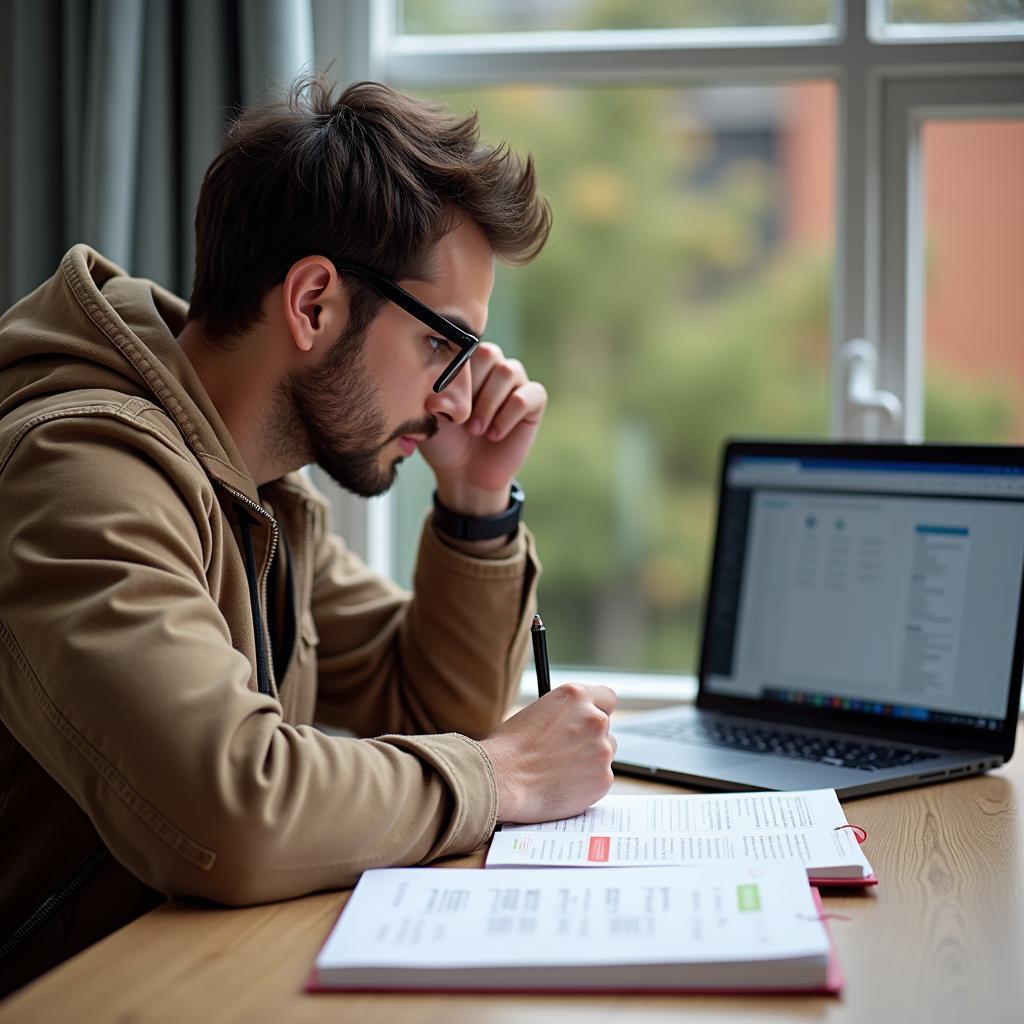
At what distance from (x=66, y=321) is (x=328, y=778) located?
55cm

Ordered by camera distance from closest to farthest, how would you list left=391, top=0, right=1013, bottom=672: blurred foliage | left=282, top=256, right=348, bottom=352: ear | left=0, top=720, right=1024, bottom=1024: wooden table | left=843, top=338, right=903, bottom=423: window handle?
left=0, top=720, right=1024, bottom=1024: wooden table, left=282, top=256, right=348, bottom=352: ear, left=843, top=338, right=903, bottom=423: window handle, left=391, top=0, right=1013, bottom=672: blurred foliage

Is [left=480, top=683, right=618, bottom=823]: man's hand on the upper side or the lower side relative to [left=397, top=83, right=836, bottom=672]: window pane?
lower

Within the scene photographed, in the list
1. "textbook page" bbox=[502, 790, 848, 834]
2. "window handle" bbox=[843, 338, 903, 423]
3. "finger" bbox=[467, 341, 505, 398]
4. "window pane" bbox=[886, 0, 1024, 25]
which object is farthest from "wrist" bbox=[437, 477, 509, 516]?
"window pane" bbox=[886, 0, 1024, 25]

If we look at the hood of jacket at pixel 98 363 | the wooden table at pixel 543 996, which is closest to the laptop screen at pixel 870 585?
the wooden table at pixel 543 996

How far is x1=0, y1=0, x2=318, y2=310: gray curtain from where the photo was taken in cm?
164

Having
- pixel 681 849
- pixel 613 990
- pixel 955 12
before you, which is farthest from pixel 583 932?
pixel 955 12

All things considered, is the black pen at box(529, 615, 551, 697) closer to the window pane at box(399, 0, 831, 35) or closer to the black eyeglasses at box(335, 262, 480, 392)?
the black eyeglasses at box(335, 262, 480, 392)

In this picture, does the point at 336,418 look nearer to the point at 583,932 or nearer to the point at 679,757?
the point at 679,757

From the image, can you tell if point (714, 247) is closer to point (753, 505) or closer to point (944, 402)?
point (944, 402)

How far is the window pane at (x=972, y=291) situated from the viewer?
5.93ft

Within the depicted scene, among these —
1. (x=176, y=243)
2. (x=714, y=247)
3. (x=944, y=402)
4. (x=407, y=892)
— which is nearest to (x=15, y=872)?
(x=407, y=892)

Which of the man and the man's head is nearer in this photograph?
the man

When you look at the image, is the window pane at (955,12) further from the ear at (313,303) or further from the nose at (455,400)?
the ear at (313,303)

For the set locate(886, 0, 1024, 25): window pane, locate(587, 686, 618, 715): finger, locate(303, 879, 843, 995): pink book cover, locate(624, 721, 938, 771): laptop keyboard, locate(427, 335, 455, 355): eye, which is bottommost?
locate(624, 721, 938, 771): laptop keyboard
